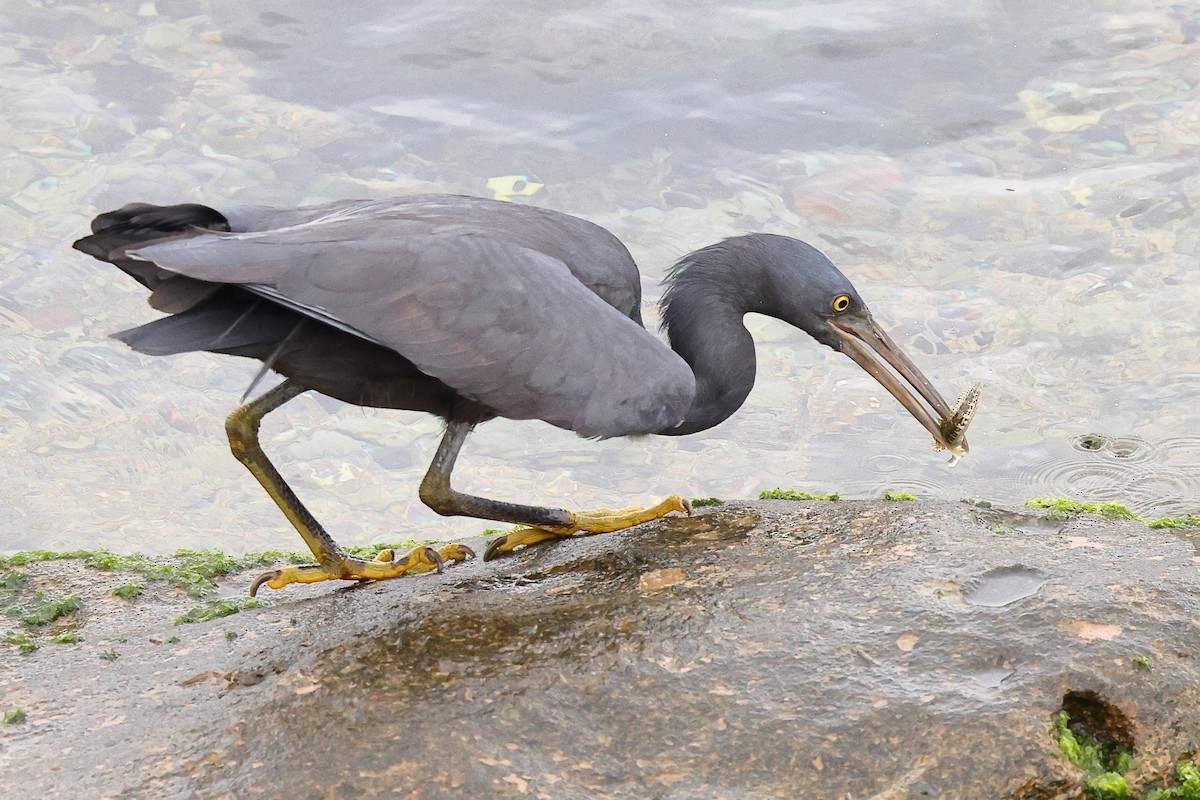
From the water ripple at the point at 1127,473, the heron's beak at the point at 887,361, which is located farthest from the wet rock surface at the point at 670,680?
the water ripple at the point at 1127,473

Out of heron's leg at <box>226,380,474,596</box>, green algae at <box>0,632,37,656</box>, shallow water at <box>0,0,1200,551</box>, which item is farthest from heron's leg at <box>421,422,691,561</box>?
shallow water at <box>0,0,1200,551</box>

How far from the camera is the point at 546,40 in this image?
1034 cm

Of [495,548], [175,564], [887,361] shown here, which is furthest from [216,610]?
[887,361]

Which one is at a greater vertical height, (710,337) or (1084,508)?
(710,337)

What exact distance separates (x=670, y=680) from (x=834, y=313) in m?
2.50

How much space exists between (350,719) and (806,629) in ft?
4.16

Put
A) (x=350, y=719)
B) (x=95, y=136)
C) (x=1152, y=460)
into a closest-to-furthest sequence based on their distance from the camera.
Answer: (x=350, y=719) → (x=1152, y=460) → (x=95, y=136)

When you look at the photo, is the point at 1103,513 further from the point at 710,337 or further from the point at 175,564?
the point at 175,564

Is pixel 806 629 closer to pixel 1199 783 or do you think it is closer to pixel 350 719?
pixel 1199 783

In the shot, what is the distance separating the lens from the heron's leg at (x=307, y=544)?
4.66 m

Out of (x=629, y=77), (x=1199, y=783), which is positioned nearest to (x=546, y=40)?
(x=629, y=77)

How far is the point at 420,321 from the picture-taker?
168 inches

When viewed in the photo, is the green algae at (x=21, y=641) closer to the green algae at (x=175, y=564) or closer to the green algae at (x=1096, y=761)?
the green algae at (x=175, y=564)

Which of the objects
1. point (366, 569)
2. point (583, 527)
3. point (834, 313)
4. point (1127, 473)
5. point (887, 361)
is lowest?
point (1127, 473)
